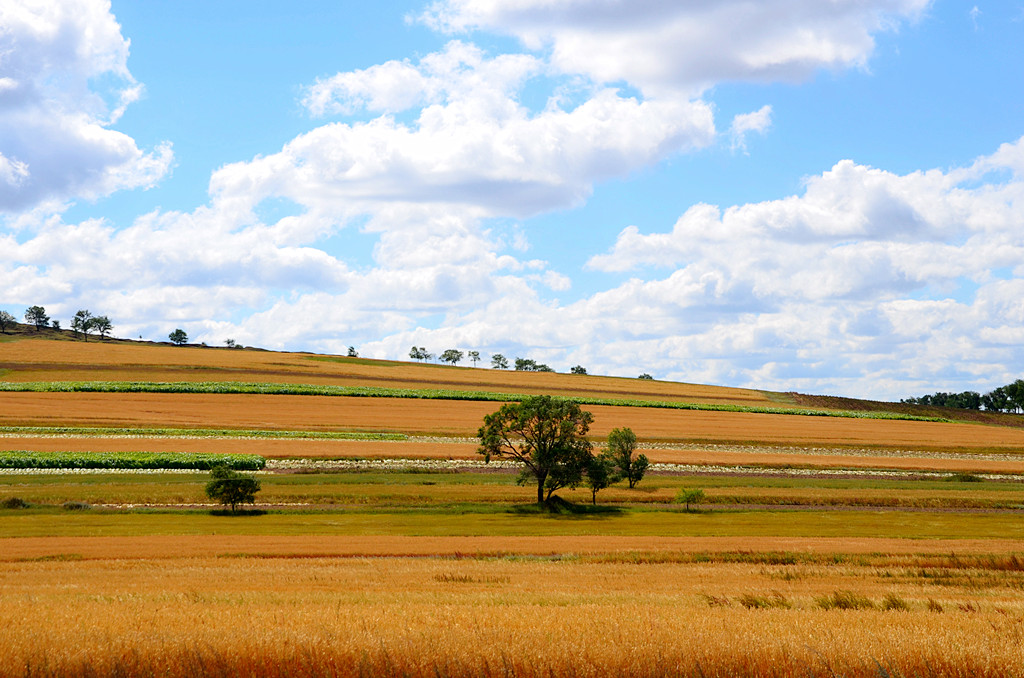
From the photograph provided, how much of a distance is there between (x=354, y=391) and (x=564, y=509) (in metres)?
78.2

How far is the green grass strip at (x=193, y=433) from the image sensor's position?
7938 cm

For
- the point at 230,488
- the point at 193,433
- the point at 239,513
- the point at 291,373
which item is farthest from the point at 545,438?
the point at 291,373

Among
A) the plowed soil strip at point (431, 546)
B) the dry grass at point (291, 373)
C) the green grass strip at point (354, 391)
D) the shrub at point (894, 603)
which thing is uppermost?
the dry grass at point (291, 373)

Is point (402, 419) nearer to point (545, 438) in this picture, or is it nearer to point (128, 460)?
point (128, 460)

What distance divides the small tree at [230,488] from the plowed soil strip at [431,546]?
38.1 ft

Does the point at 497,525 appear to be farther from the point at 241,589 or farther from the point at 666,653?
the point at 666,653

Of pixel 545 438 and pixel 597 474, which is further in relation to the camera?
pixel 545 438

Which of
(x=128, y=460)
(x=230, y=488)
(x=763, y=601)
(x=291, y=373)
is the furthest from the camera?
(x=291, y=373)

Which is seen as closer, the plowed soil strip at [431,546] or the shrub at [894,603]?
the shrub at [894,603]

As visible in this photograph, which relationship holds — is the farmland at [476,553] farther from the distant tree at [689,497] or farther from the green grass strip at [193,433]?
the distant tree at [689,497]

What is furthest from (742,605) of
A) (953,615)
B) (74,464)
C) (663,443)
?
(663,443)

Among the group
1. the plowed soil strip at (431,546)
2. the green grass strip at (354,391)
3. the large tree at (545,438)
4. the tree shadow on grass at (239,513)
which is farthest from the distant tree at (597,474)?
the green grass strip at (354,391)

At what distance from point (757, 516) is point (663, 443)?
4036 centimetres

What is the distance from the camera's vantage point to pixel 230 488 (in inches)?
1919
